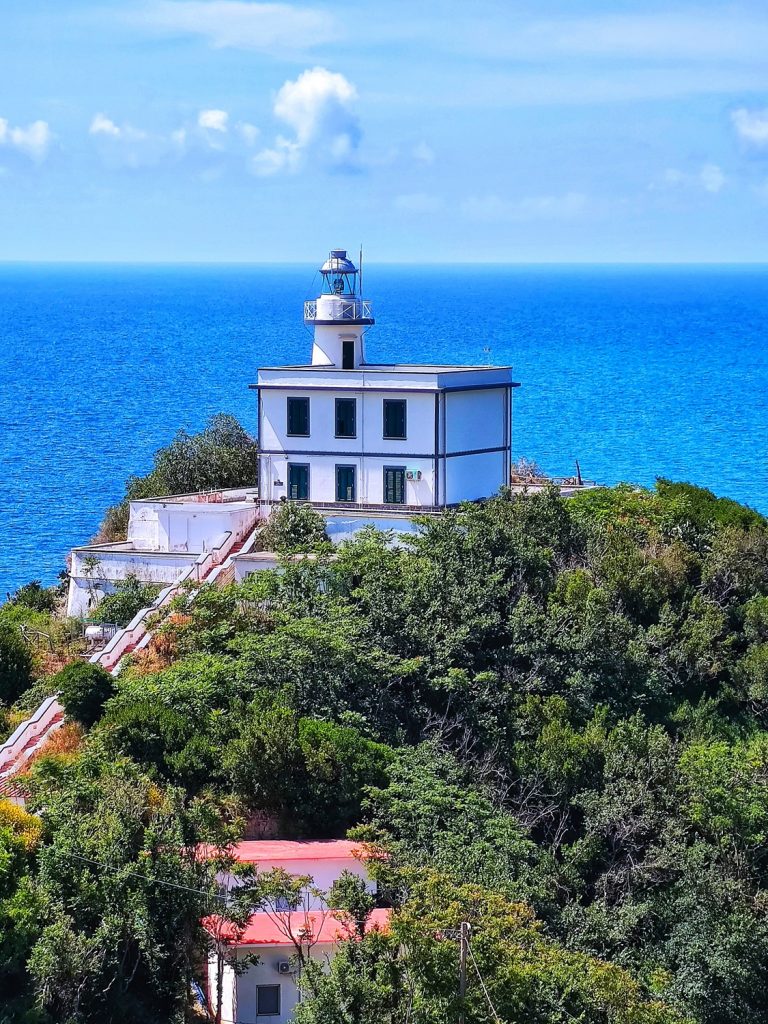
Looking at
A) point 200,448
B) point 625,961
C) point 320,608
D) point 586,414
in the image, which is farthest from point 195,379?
point 625,961

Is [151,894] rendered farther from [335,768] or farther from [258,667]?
[258,667]

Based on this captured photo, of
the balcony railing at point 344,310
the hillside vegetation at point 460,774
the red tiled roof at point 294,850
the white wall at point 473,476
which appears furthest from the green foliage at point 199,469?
the red tiled roof at point 294,850

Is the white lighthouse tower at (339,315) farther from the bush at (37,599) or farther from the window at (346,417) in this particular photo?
the bush at (37,599)

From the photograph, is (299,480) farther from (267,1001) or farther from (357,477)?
(267,1001)

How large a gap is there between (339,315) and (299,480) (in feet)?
14.7

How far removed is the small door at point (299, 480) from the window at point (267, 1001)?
1753 cm

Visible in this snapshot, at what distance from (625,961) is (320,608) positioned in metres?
10.1

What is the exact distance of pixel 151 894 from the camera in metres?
22.8

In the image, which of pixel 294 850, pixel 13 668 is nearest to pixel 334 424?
pixel 13 668

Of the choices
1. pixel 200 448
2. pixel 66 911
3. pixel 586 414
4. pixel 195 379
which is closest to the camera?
pixel 66 911

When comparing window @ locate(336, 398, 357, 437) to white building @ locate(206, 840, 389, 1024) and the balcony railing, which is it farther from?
white building @ locate(206, 840, 389, 1024)

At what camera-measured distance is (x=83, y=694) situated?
29.3m

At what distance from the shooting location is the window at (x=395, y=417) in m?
38.8

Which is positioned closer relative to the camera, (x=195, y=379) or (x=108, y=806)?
(x=108, y=806)
